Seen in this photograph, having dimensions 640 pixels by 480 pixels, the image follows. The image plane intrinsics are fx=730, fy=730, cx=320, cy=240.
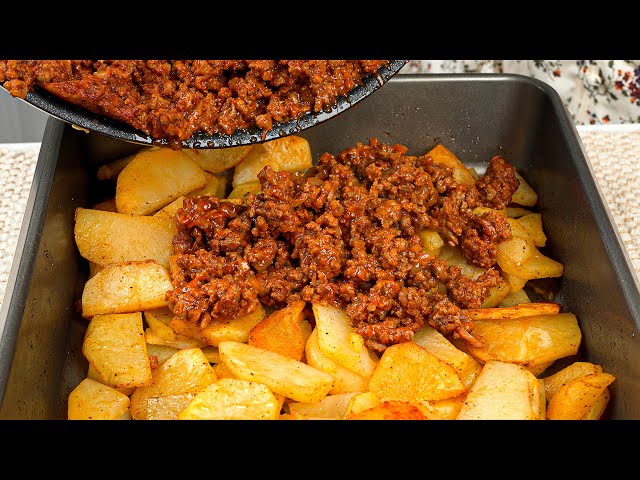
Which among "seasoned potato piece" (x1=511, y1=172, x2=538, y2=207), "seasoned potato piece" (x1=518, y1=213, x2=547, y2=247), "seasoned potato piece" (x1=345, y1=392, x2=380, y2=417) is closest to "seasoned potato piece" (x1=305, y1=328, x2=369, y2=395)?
"seasoned potato piece" (x1=345, y1=392, x2=380, y2=417)

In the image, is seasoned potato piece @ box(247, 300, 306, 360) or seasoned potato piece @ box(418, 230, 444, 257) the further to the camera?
seasoned potato piece @ box(418, 230, 444, 257)

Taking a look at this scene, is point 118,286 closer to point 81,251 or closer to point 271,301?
point 81,251

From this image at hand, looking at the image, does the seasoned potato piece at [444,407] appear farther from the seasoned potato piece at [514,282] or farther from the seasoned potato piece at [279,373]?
the seasoned potato piece at [514,282]

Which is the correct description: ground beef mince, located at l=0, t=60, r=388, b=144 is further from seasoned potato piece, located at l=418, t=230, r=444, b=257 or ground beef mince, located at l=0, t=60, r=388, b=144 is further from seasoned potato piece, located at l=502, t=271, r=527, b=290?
seasoned potato piece, located at l=502, t=271, r=527, b=290

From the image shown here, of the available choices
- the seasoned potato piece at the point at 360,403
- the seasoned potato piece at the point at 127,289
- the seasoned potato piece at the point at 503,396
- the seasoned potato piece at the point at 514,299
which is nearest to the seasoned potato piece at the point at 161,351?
the seasoned potato piece at the point at 127,289

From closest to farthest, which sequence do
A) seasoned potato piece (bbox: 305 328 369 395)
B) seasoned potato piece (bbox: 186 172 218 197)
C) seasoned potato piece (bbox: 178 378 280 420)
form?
1. seasoned potato piece (bbox: 178 378 280 420)
2. seasoned potato piece (bbox: 305 328 369 395)
3. seasoned potato piece (bbox: 186 172 218 197)

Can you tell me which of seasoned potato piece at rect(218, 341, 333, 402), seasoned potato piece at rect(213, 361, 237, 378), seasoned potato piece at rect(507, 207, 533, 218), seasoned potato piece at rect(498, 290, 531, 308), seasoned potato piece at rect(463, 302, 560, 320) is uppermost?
seasoned potato piece at rect(507, 207, 533, 218)

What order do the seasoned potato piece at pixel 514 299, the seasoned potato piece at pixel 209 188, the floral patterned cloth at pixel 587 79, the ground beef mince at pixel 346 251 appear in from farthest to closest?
the floral patterned cloth at pixel 587 79 → the seasoned potato piece at pixel 209 188 → the seasoned potato piece at pixel 514 299 → the ground beef mince at pixel 346 251
